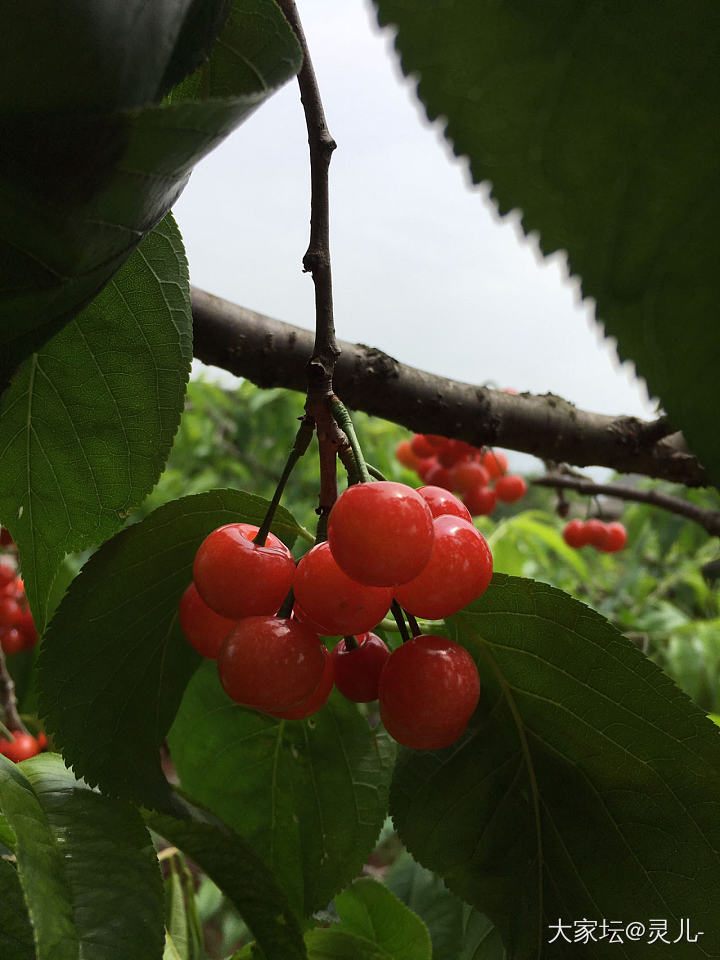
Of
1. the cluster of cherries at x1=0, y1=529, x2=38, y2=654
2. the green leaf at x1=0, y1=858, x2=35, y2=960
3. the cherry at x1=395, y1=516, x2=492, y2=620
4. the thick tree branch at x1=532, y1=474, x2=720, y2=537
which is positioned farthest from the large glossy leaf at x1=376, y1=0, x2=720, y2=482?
the cluster of cherries at x1=0, y1=529, x2=38, y2=654

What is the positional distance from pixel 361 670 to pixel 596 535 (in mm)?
1398

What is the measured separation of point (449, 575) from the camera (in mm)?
362

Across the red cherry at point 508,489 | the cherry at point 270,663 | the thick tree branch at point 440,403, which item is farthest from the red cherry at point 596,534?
the cherry at point 270,663

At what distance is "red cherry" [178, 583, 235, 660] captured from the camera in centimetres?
42

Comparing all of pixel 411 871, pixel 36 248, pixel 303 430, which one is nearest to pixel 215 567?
pixel 303 430

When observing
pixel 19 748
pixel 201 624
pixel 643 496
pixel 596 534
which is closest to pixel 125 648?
pixel 201 624

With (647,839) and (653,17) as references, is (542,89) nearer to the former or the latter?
(653,17)

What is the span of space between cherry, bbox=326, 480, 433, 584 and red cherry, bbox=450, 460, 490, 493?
1.11 m

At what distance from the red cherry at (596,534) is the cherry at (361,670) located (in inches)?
54.5

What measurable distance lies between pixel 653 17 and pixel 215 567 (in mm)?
276

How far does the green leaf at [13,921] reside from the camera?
0.33 meters

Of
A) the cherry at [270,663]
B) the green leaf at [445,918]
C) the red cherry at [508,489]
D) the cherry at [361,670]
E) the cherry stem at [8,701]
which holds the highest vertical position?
the red cherry at [508,489]

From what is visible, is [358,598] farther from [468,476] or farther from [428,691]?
[468,476]

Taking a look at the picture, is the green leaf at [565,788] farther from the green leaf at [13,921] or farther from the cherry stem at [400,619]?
the green leaf at [13,921]
